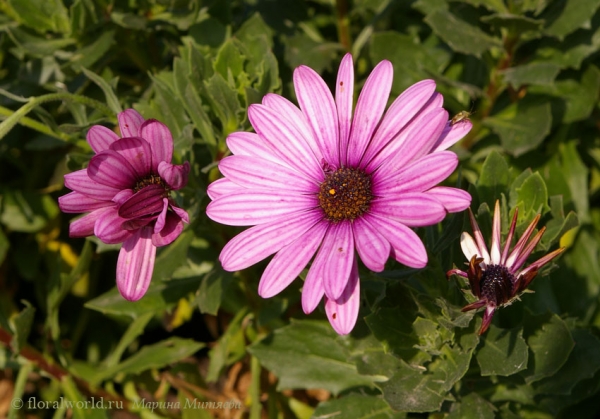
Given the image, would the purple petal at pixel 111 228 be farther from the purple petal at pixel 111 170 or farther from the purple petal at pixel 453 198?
the purple petal at pixel 453 198

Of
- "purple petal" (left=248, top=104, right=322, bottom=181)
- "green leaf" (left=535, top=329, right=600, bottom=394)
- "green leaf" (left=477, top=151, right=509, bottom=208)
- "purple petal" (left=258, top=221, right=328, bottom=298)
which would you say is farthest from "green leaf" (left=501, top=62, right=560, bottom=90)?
"purple petal" (left=258, top=221, right=328, bottom=298)

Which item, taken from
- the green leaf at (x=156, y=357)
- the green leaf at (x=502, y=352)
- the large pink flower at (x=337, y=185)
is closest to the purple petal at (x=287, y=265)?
the large pink flower at (x=337, y=185)

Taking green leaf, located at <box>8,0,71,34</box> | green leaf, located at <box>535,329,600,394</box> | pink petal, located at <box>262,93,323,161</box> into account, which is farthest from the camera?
green leaf, located at <box>8,0,71,34</box>

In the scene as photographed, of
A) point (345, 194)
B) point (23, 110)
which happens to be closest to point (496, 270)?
point (345, 194)

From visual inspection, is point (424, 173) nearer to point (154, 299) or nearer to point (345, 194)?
point (345, 194)

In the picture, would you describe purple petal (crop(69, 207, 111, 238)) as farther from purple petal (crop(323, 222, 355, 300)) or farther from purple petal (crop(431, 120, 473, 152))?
purple petal (crop(431, 120, 473, 152))

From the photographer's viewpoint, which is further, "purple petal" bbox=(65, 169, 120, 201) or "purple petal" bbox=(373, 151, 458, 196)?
"purple petal" bbox=(65, 169, 120, 201)
